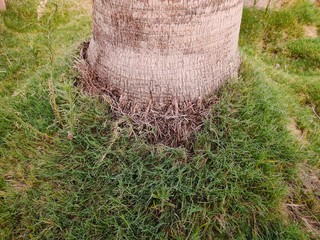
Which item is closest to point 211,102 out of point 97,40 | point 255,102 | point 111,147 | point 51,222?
point 255,102

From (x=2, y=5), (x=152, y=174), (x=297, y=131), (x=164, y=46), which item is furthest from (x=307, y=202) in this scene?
(x=2, y=5)

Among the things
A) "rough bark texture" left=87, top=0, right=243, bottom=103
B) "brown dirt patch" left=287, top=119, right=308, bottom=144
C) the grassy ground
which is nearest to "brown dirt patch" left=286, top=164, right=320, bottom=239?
the grassy ground

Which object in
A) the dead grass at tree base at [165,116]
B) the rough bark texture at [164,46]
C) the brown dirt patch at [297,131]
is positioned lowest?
the brown dirt patch at [297,131]

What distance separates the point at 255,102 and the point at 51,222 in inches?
66.0

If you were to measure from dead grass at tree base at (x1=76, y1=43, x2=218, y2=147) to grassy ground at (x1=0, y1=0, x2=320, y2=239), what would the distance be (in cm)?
7

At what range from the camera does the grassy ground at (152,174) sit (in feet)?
7.04

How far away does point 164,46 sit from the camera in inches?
87.4

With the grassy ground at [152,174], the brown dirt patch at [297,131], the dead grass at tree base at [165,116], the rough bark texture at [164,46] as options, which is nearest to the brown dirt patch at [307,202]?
the grassy ground at [152,174]

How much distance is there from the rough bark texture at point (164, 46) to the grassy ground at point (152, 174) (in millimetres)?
229

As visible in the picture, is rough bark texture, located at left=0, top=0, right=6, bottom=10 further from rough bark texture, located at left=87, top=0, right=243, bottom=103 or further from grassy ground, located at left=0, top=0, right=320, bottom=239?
rough bark texture, located at left=87, top=0, right=243, bottom=103

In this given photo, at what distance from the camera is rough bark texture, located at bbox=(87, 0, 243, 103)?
7.00 ft

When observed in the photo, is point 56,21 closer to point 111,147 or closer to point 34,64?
point 34,64

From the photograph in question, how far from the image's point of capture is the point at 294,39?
4613 mm

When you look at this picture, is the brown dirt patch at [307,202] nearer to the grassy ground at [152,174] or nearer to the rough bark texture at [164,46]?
the grassy ground at [152,174]
